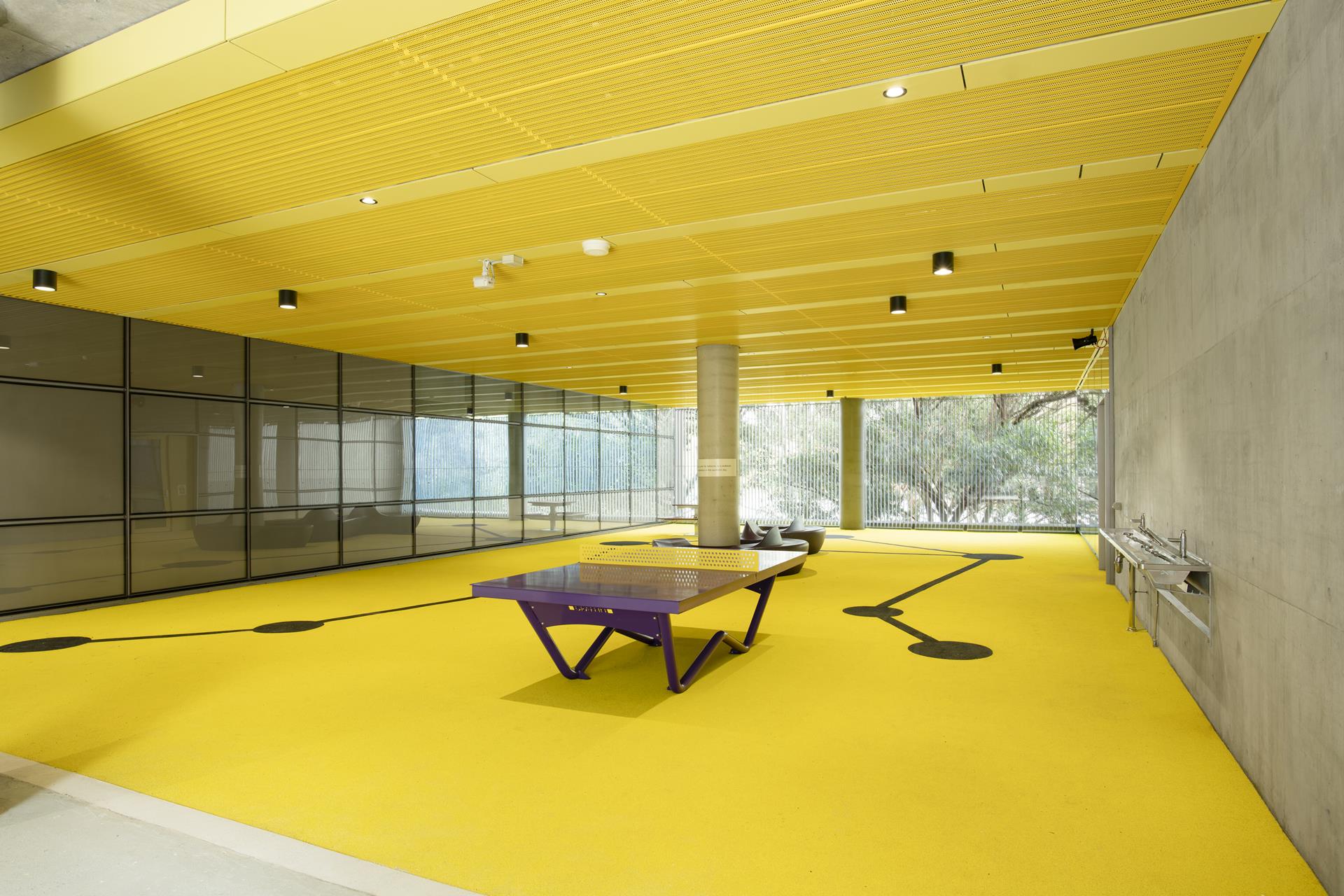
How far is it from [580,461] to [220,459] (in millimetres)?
8766

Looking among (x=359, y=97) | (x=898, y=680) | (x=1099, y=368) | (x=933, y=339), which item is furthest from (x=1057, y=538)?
(x=359, y=97)

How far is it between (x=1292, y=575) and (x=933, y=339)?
28.2 ft

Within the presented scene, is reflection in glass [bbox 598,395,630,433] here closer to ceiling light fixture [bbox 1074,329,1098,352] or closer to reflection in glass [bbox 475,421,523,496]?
reflection in glass [bbox 475,421,523,496]

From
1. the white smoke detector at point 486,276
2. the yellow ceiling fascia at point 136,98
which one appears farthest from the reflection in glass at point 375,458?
the yellow ceiling fascia at point 136,98

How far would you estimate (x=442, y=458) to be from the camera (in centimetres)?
1402

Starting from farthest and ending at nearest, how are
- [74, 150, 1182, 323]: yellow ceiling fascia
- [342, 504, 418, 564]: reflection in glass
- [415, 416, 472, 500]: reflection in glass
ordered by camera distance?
1. [415, 416, 472, 500]: reflection in glass
2. [342, 504, 418, 564]: reflection in glass
3. [74, 150, 1182, 323]: yellow ceiling fascia

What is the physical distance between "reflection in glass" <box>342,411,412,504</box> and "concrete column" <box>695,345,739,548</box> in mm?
5294

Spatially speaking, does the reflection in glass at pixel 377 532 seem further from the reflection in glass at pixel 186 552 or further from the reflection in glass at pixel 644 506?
the reflection in glass at pixel 644 506

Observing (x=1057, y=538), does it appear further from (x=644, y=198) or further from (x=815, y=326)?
(x=644, y=198)

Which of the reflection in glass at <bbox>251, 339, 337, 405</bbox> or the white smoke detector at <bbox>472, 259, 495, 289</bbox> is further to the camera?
the reflection in glass at <bbox>251, 339, 337, 405</bbox>

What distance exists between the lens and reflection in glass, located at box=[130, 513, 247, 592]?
935 centimetres

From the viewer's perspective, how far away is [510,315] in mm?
9430

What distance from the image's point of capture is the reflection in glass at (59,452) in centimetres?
823

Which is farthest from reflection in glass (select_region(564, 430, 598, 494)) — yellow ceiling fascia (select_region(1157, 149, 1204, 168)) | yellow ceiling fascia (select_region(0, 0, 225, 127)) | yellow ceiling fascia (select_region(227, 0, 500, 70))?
yellow ceiling fascia (select_region(227, 0, 500, 70))
